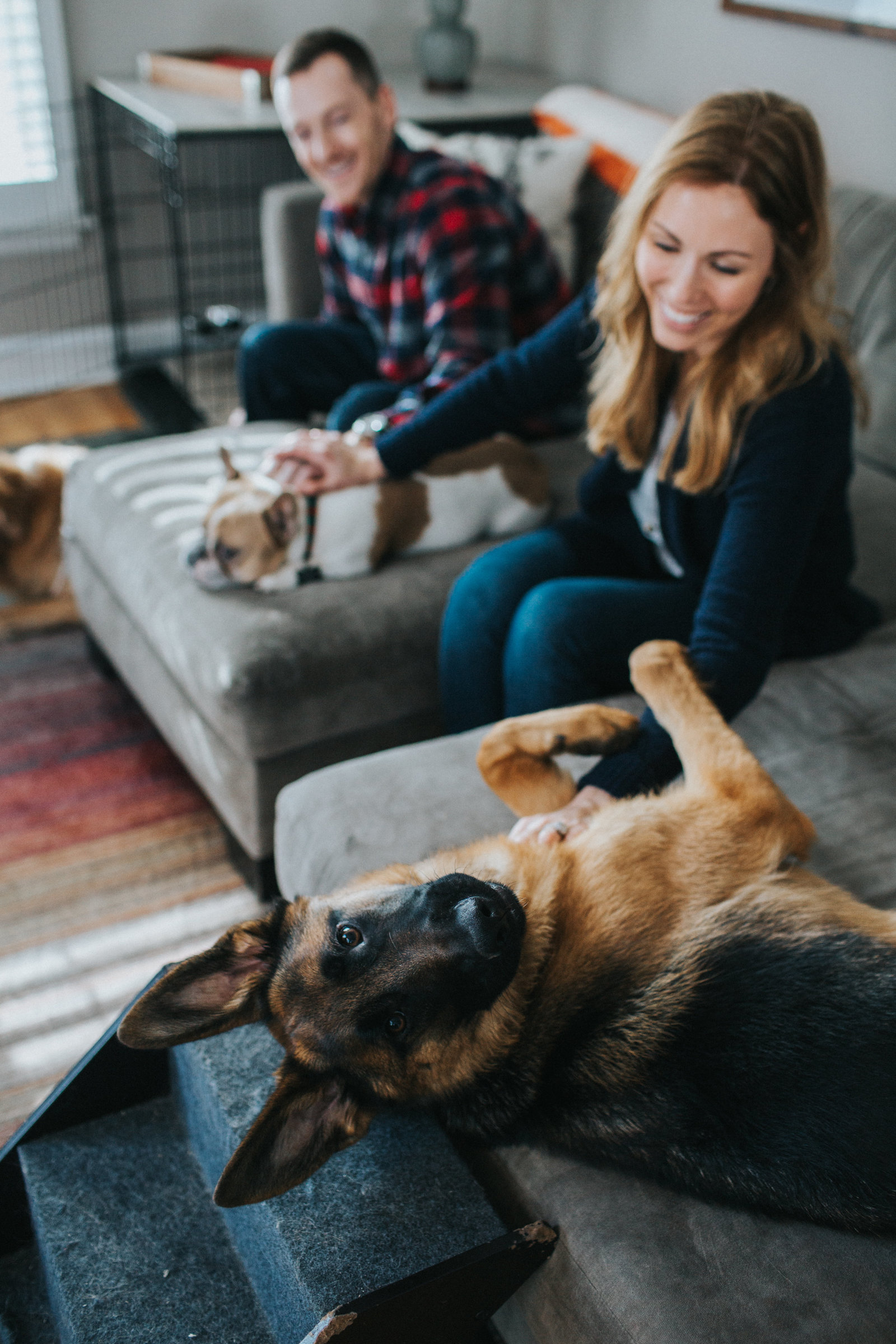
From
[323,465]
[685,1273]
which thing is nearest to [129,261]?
[323,465]

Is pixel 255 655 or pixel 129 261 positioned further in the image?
pixel 129 261

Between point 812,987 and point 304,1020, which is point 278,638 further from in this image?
point 812,987

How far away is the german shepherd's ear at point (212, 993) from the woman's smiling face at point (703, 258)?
987mm

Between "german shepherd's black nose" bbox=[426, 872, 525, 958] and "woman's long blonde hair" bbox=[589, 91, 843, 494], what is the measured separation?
0.75 meters

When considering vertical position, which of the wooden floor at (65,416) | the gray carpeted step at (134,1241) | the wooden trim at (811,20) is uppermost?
the wooden trim at (811,20)

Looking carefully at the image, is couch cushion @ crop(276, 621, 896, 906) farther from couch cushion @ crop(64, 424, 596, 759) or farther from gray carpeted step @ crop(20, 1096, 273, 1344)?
gray carpeted step @ crop(20, 1096, 273, 1344)

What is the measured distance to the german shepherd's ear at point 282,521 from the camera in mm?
1926

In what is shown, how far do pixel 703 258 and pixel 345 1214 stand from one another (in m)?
1.25

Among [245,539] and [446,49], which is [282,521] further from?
[446,49]

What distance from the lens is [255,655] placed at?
5.56 feet

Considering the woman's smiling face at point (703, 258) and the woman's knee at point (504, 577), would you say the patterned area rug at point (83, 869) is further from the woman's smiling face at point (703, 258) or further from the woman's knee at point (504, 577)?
the woman's smiling face at point (703, 258)

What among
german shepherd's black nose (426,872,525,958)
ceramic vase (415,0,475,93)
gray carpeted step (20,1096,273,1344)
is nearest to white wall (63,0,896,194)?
ceramic vase (415,0,475,93)

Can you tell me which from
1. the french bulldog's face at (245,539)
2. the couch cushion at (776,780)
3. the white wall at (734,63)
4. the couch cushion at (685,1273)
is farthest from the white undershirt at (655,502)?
the white wall at (734,63)

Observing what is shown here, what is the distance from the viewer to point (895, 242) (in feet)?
6.79
